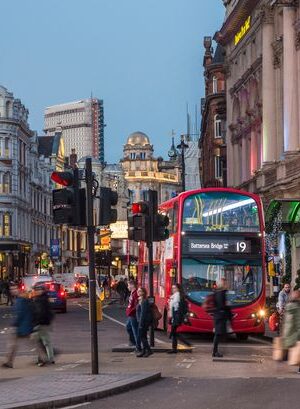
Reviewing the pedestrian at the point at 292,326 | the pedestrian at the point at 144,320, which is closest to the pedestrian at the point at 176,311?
the pedestrian at the point at 144,320

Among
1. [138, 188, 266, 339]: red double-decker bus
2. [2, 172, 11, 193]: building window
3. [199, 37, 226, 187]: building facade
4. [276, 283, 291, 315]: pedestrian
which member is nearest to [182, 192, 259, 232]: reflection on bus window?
[138, 188, 266, 339]: red double-decker bus

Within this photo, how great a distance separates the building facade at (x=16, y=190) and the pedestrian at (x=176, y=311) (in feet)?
213

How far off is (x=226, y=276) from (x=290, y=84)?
2131cm

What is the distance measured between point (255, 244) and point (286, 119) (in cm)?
2099

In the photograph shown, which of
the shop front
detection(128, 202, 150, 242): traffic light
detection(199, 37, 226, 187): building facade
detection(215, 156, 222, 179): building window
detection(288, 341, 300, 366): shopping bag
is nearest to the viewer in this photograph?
detection(288, 341, 300, 366): shopping bag

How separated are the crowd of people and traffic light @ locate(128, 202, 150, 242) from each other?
393 centimetres

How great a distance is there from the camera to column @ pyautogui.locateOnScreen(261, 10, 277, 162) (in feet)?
182

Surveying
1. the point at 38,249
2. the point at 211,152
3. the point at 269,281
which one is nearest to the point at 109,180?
the point at 38,249

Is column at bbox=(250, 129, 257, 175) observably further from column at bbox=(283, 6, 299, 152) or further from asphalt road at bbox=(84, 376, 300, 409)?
asphalt road at bbox=(84, 376, 300, 409)

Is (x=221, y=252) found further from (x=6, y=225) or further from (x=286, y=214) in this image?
(x=6, y=225)

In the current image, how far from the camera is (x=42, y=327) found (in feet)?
73.5

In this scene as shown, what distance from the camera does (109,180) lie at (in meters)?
185

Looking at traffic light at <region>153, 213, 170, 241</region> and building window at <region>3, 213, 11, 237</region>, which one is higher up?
building window at <region>3, 213, 11, 237</region>

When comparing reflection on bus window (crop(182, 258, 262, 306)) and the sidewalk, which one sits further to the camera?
reflection on bus window (crop(182, 258, 262, 306))
